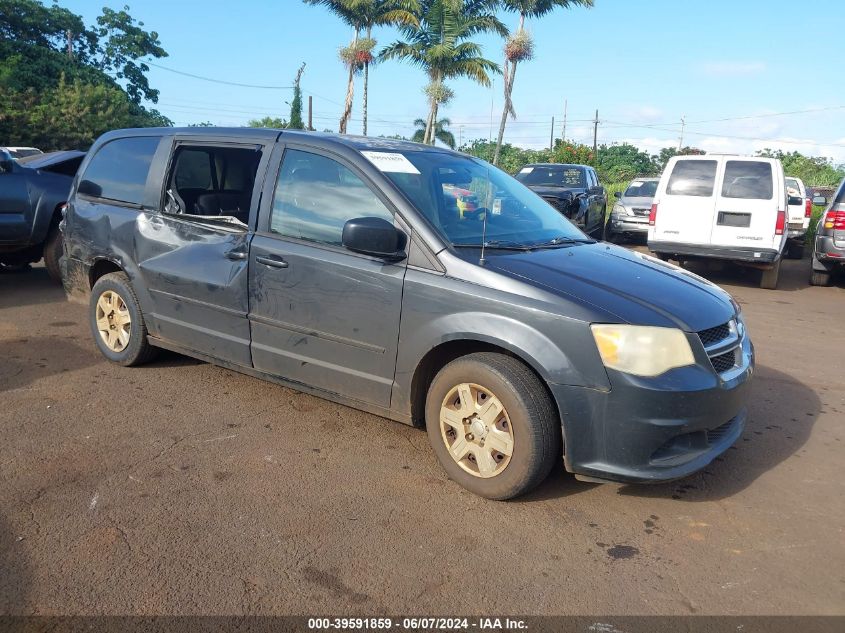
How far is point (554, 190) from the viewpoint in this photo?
12906 millimetres

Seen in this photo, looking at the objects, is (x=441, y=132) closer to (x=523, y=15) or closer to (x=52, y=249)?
(x=523, y=15)

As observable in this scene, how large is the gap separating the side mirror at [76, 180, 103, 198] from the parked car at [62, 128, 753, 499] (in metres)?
0.20

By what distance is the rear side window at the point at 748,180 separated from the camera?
32.2ft

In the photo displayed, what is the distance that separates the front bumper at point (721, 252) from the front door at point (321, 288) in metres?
7.64

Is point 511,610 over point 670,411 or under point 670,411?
under

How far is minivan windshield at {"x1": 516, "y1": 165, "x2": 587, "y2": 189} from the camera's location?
13633mm

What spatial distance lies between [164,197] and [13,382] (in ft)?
5.48

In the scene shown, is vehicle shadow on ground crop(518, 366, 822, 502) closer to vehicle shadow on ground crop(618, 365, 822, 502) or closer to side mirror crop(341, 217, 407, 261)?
vehicle shadow on ground crop(618, 365, 822, 502)

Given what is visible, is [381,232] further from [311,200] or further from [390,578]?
[390,578]

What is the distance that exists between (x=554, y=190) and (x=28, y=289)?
29.2ft

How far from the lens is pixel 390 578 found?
2.69 meters

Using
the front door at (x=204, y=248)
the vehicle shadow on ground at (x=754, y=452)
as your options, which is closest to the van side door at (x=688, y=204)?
the vehicle shadow on ground at (x=754, y=452)

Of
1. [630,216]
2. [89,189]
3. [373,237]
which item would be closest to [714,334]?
[373,237]

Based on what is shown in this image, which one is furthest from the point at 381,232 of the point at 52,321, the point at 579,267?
the point at 52,321
